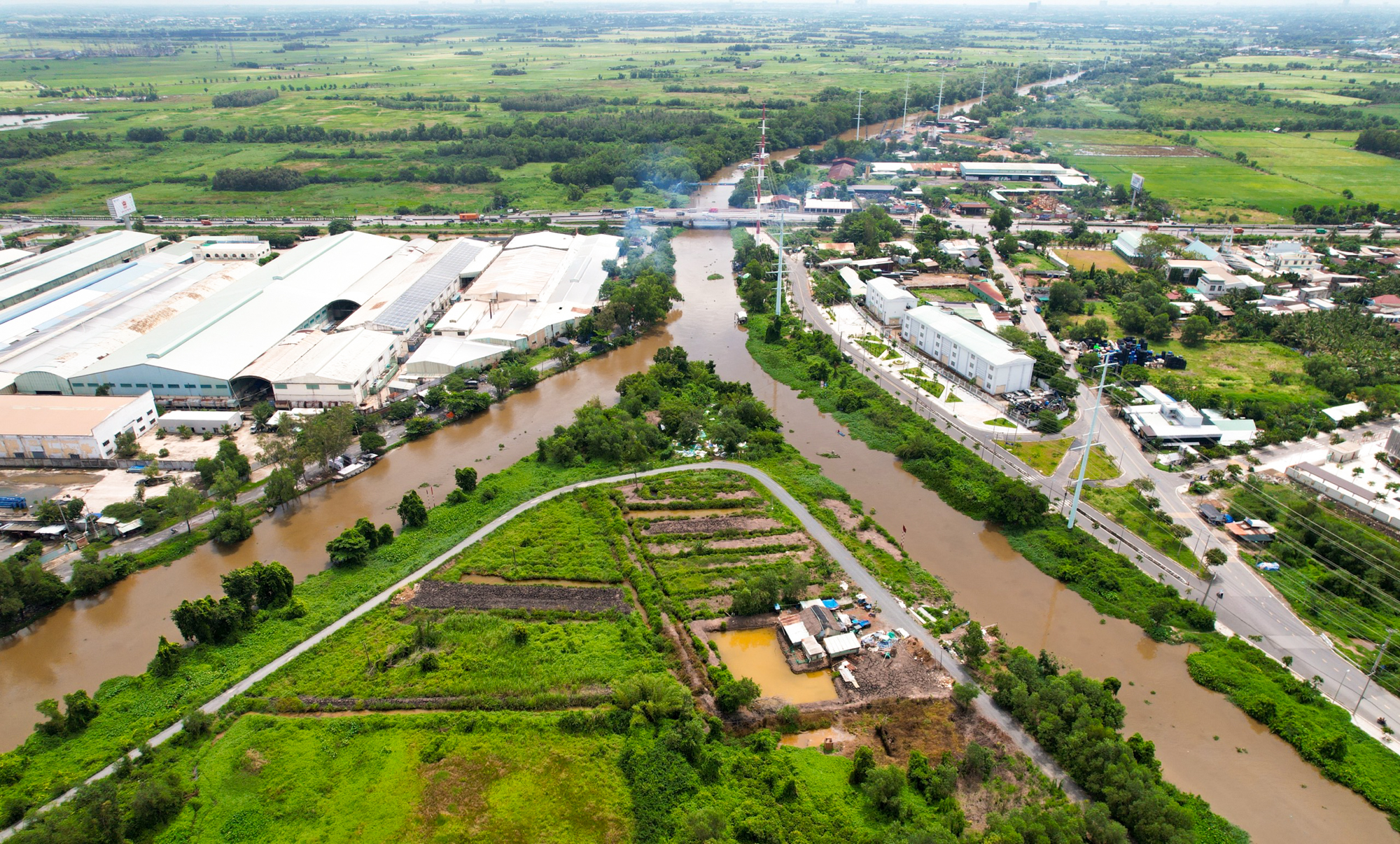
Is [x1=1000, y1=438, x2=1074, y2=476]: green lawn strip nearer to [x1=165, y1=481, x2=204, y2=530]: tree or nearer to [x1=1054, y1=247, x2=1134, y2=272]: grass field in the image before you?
[x1=1054, y1=247, x2=1134, y2=272]: grass field

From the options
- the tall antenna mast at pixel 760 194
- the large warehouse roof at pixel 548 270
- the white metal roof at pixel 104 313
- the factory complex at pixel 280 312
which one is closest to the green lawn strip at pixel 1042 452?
the factory complex at pixel 280 312

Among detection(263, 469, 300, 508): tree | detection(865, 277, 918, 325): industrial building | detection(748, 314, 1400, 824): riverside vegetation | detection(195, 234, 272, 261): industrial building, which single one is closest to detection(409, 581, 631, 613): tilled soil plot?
detection(263, 469, 300, 508): tree

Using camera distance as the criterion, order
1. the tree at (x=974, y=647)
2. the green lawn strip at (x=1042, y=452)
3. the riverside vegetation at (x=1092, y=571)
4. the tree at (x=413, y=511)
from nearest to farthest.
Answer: the riverside vegetation at (x=1092, y=571), the tree at (x=974, y=647), the tree at (x=413, y=511), the green lawn strip at (x=1042, y=452)

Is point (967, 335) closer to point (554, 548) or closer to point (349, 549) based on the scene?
point (554, 548)

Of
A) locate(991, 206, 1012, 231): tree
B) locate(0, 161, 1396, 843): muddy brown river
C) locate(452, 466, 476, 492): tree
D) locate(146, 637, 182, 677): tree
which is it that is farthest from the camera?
locate(991, 206, 1012, 231): tree

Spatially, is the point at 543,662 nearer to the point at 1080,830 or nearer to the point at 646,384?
the point at 1080,830

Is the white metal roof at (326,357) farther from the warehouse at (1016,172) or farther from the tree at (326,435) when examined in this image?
the warehouse at (1016,172)
